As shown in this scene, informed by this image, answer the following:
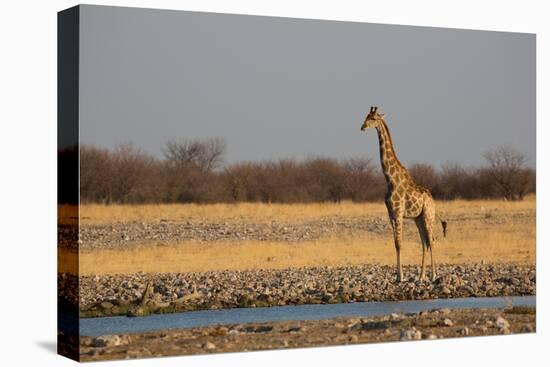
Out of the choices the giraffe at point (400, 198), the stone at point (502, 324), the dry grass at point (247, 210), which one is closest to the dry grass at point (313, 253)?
the giraffe at point (400, 198)

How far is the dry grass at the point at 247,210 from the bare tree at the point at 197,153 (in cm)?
47

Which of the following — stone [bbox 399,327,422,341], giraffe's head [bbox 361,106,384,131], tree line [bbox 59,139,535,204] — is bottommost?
stone [bbox 399,327,422,341]

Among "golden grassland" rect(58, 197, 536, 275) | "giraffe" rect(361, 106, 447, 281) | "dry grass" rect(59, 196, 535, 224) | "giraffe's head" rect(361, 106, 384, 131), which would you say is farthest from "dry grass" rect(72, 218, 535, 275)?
"giraffe's head" rect(361, 106, 384, 131)

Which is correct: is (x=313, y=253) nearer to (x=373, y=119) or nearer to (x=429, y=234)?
(x=429, y=234)

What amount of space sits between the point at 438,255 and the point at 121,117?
Answer: 4.35 m

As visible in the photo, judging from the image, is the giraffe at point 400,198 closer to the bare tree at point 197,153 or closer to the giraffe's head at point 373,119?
the giraffe's head at point 373,119

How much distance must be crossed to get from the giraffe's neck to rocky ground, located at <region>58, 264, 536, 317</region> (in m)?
1.06

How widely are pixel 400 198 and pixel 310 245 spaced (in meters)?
1.27

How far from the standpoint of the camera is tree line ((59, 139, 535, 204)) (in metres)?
13.3

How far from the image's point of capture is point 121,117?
13203 mm

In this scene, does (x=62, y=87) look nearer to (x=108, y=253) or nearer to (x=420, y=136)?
(x=108, y=253)

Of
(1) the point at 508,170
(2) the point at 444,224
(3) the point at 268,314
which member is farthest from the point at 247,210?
(1) the point at 508,170

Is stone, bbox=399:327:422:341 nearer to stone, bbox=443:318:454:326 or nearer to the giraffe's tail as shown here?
stone, bbox=443:318:454:326

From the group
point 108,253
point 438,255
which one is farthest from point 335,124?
point 108,253
